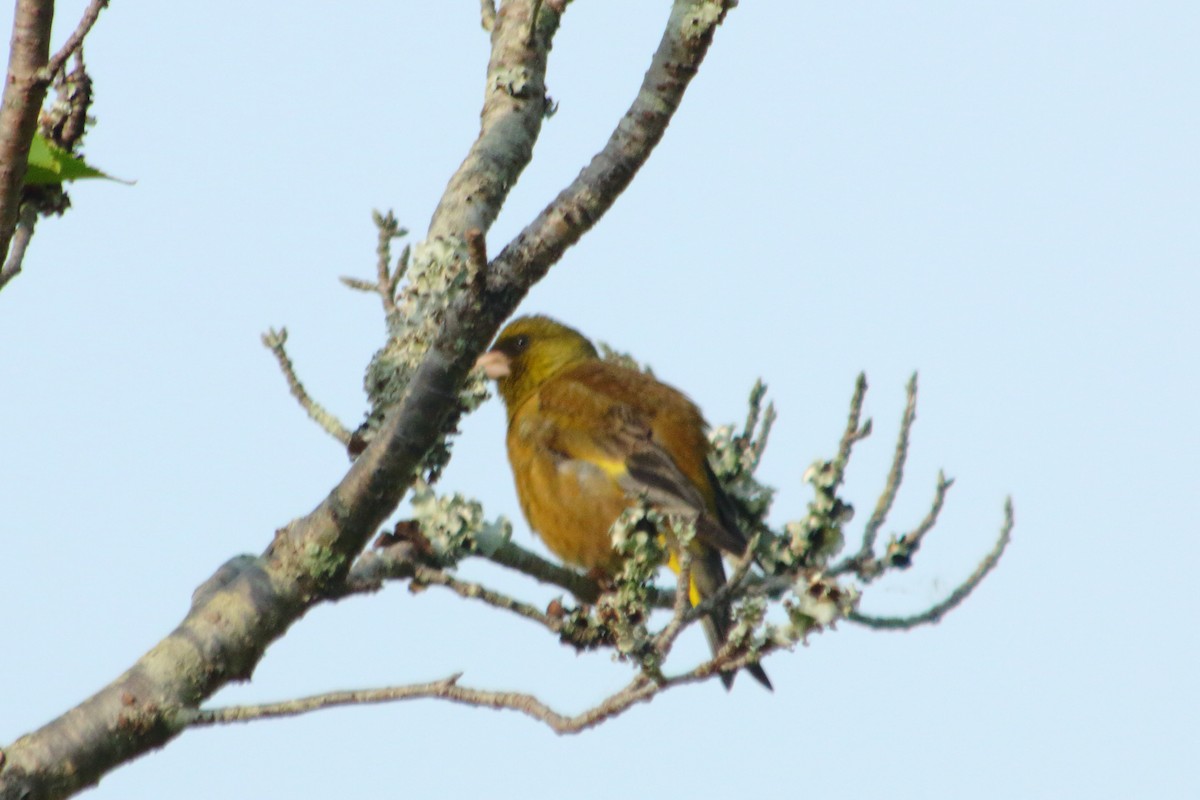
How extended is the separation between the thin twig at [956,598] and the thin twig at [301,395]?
63.4 inches

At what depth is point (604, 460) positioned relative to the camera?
19.7ft

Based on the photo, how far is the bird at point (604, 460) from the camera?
5.60m

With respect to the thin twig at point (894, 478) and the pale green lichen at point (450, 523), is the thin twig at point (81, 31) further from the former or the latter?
the thin twig at point (894, 478)

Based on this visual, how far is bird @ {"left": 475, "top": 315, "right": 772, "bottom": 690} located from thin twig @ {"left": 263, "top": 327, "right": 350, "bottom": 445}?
106 centimetres

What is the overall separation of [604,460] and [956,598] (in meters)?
2.16

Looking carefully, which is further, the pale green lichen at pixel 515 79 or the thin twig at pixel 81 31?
the pale green lichen at pixel 515 79

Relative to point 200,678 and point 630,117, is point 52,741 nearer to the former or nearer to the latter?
point 200,678

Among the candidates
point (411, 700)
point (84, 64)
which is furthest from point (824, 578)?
point (84, 64)


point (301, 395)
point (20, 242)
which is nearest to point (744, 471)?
point (301, 395)

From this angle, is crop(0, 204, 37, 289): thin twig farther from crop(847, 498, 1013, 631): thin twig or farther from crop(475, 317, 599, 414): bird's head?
crop(475, 317, 599, 414): bird's head

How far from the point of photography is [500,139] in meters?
5.39

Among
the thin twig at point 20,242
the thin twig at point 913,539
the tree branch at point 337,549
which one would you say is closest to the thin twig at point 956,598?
the thin twig at point 913,539

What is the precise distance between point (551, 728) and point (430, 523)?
112cm

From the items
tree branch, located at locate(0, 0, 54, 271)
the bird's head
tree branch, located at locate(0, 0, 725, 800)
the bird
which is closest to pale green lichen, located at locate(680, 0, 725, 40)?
tree branch, located at locate(0, 0, 725, 800)
